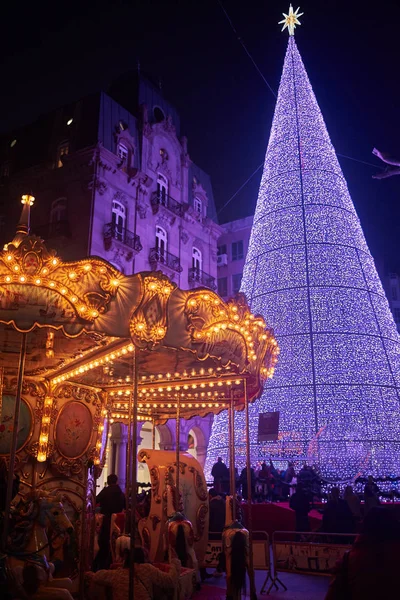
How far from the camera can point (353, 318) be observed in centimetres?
1609

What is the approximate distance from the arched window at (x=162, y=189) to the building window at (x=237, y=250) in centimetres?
1004

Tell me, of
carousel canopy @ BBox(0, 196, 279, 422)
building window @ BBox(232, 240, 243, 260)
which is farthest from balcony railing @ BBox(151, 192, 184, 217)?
carousel canopy @ BBox(0, 196, 279, 422)

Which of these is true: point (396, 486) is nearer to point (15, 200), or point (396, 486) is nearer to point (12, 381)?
point (12, 381)

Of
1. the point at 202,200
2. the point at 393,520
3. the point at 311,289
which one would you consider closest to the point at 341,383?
the point at 311,289

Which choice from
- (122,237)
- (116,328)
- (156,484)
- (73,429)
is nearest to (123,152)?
(122,237)

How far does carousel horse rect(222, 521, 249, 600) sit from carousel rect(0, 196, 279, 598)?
8 cm

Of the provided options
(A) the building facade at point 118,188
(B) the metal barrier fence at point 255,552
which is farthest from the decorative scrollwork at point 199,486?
(A) the building facade at point 118,188

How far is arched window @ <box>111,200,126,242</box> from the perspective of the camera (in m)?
21.5

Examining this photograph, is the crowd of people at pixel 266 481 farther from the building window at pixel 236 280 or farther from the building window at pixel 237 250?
the building window at pixel 237 250

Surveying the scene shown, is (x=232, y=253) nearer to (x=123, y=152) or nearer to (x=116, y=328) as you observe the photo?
(x=123, y=152)

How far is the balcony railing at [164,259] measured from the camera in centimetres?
2345

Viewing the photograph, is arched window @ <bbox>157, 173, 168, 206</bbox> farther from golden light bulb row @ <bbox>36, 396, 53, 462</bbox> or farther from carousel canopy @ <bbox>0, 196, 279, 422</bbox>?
golden light bulb row @ <bbox>36, 396, 53, 462</bbox>

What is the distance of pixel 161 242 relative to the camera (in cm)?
2505

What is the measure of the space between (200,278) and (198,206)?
4.73m
